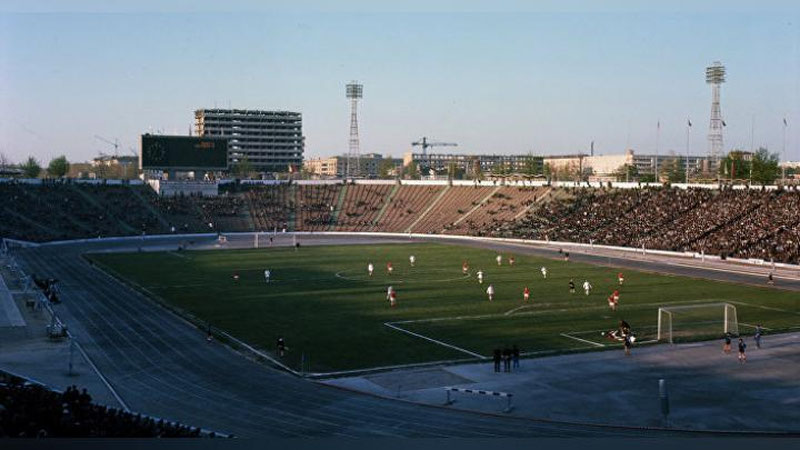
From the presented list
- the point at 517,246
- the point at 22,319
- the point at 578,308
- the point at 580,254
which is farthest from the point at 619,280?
the point at 22,319

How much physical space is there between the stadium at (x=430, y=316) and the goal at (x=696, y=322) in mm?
131

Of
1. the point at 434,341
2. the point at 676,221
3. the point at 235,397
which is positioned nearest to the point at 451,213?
the point at 676,221

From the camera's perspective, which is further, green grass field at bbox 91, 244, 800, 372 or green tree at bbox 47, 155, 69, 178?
green tree at bbox 47, 155, 69, 178

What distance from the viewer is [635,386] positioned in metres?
22.5

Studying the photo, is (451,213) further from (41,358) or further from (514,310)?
(41,358)

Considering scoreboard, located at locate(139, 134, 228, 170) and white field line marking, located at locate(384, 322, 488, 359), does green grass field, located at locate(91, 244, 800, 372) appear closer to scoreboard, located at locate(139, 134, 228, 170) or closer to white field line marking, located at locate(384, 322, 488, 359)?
white field line marking, located at locate(384, 322, 488, 359)

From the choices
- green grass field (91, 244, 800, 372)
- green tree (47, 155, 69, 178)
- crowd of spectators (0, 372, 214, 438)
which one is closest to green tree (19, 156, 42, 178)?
green tree (47, 155, 69, 178)

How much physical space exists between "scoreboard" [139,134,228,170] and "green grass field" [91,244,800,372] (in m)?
33.8

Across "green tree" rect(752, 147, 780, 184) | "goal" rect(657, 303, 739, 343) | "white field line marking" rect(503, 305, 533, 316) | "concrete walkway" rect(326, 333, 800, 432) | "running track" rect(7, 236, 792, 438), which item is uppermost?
"green tree" rect(752, 147, 780, 184)

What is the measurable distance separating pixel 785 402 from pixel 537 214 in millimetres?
59227

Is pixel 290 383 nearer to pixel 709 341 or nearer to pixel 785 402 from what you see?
pixel 785 402

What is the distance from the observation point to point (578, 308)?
3616 centimetres

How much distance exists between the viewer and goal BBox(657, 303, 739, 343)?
29.8m

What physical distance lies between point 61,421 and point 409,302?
26.8 m
